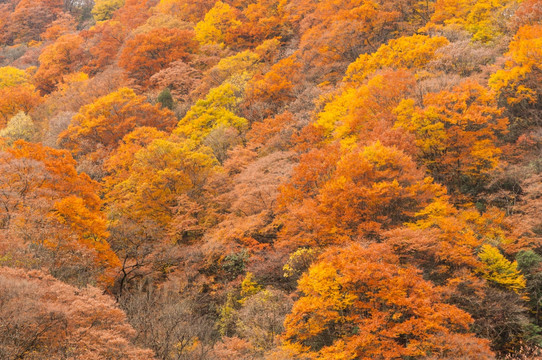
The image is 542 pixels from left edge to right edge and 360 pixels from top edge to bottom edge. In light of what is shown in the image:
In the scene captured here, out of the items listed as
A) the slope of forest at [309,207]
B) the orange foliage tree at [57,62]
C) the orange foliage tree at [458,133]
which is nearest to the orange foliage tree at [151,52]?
the slope of forest at [309,207]

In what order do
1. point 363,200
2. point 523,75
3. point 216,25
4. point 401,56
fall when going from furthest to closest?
1. point 216,25
2. point 401,56
3. point 523,75
4. point 363,200

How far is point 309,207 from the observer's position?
80.3 ft

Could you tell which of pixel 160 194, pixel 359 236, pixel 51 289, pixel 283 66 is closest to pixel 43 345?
pixel 51 289

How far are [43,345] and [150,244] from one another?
15.9m

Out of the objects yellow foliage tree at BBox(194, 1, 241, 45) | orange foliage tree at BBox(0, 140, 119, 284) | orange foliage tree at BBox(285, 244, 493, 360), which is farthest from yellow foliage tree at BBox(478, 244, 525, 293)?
yellow foliage tree at BBox(194, 1, 241, 45)

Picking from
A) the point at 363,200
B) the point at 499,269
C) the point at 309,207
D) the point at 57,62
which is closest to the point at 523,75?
the point at 499,269

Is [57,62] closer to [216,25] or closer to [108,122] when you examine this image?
[216,25]

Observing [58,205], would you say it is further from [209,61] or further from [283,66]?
[209,61]

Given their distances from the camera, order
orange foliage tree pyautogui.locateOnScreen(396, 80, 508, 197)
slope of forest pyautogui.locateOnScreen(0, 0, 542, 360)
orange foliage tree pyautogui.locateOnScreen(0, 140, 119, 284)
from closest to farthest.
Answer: slope of forest pyautogui.locateOnScreen(0, 0, 542, 360)
orange foliage tree pyautogui.locateOnScreen(0, 140, 119, 284)
orange foliage tree pyautogui.locateOnScreen(396, 80, 508, 197)

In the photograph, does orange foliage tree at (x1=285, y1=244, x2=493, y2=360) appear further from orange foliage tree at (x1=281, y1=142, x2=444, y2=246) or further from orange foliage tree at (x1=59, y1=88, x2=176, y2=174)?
orange foliage tree at (x1=59, y1=88, x2=176, y2=174)

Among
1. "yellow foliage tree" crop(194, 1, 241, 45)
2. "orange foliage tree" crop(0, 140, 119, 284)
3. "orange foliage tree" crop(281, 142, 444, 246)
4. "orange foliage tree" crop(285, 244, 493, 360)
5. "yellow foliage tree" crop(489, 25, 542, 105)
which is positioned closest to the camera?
"orange foliage tree" crop(285, 244, 493, 360)

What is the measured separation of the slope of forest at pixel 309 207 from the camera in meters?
18.1

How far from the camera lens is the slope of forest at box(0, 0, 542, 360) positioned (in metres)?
18.1

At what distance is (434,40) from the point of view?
3650cm
